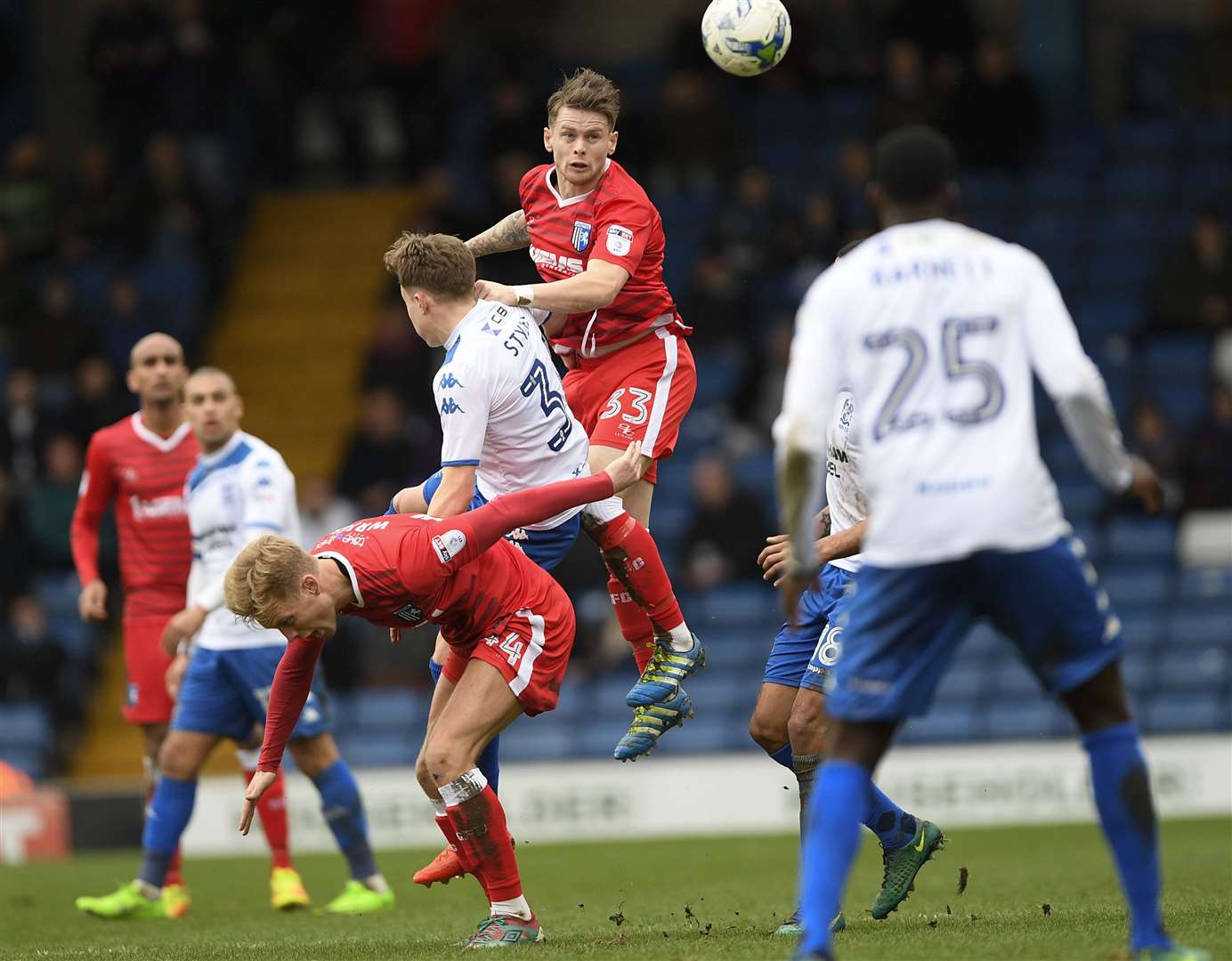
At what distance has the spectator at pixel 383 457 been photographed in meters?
16.4

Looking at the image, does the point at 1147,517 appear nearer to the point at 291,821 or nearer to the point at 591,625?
the point at 591,625

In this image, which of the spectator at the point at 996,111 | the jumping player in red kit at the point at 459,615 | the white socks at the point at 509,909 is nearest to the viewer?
the jumping player in red kit at the point at 459,615

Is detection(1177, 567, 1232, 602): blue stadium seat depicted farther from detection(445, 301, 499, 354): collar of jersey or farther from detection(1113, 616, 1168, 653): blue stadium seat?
detection(445, 301, 499, 354): collar of jersey

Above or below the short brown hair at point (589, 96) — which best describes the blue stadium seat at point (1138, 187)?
above

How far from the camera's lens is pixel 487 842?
7.04 meters

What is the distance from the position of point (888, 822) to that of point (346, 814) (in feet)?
11.0

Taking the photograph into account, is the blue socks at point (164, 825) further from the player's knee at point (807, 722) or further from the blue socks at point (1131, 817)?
the blue socks at point (1131, 817)

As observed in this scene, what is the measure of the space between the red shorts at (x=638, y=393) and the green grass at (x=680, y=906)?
2090 mm

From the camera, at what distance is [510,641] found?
716cm

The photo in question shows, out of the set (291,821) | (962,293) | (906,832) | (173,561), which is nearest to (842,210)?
(291,821)

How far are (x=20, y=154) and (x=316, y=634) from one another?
14473 mm

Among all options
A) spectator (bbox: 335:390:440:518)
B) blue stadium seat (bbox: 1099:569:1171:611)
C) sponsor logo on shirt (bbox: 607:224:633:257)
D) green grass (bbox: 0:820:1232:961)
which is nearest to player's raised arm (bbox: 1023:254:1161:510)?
green grass (bbox: 0:820:1232:961)

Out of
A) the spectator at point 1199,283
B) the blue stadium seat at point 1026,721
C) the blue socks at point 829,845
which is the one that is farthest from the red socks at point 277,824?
the spectator at point 1199,283

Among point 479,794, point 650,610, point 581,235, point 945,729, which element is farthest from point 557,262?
point 945,729
